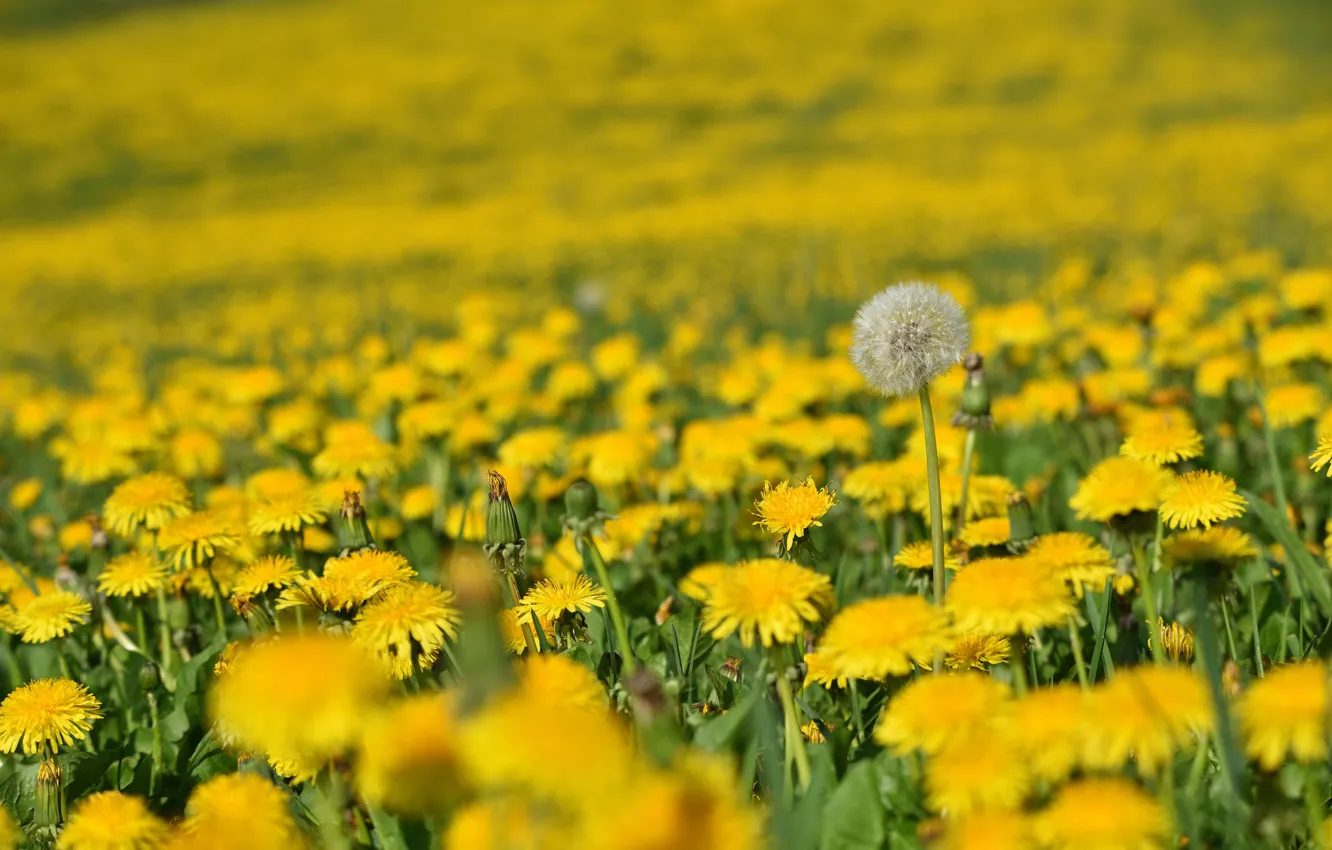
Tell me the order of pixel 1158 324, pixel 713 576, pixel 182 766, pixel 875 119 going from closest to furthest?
pixel 182 766 < pixel 713 576 < pixel 1158 324 < pixel 875 119

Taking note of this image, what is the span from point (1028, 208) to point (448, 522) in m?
8.91

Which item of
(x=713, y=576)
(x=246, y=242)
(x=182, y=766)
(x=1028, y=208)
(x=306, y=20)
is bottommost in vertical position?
(x=182, y=766)

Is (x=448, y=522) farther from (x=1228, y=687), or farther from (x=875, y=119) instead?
(x=875, y=119)

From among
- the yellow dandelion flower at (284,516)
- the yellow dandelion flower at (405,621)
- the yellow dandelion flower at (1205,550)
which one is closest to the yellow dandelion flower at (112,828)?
the yellow dandelion flower at (405,621)

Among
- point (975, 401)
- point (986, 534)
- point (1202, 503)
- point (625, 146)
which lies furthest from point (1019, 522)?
point (625, 146)

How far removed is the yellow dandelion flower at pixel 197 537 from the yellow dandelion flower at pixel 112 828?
32.2 inches

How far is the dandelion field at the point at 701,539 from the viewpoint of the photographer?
45.3 inches

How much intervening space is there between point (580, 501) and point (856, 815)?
2.33 ft

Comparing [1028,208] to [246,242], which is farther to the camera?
[246,242]

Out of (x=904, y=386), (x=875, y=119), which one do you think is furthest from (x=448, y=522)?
(x=875, y=119)

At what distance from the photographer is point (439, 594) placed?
58.9 inches

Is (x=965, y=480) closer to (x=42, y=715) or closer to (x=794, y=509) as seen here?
(x=794, y=509)

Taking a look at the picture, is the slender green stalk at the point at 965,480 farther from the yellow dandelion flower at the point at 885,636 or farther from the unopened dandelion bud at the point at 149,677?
the unopened dandelion bud at the point at 149,677

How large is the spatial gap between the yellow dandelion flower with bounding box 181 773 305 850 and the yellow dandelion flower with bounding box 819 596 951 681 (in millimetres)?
641
